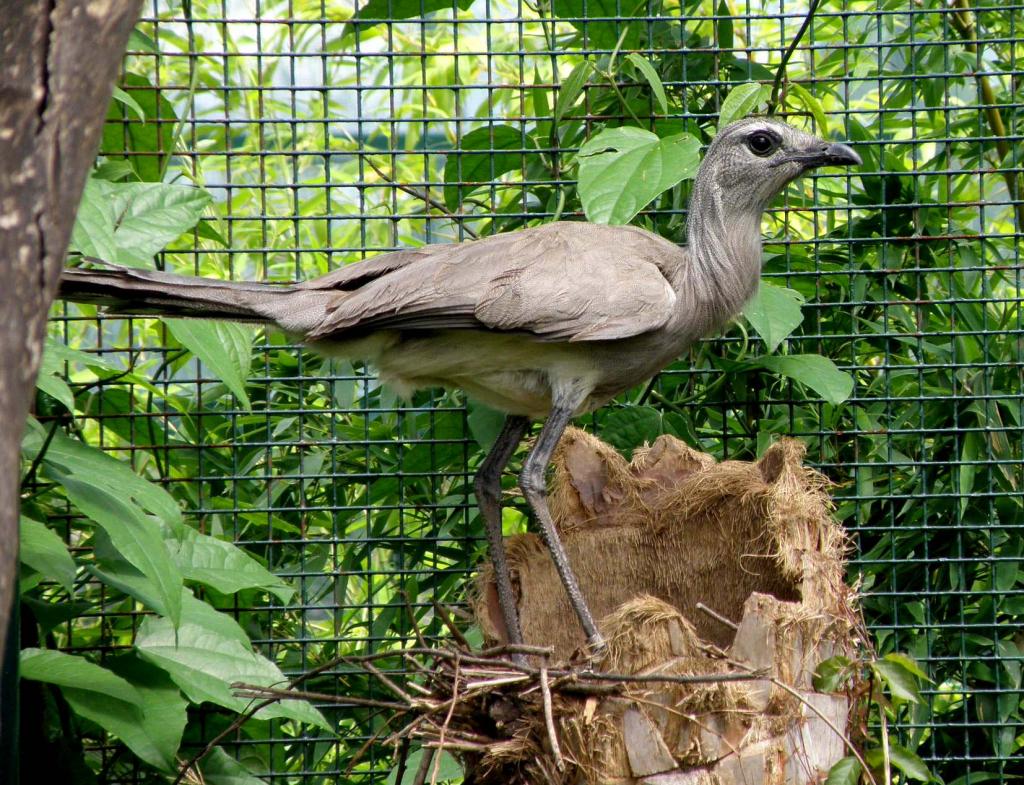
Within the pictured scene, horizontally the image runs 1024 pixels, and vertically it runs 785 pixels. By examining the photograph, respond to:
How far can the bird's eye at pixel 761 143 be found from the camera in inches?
105

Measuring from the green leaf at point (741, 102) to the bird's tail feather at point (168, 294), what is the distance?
968mm

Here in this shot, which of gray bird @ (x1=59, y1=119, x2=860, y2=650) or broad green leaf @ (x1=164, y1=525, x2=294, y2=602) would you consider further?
broad green leaf @ (x1=164, y1=525, x2=294, y2=602)

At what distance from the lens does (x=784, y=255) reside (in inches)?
126

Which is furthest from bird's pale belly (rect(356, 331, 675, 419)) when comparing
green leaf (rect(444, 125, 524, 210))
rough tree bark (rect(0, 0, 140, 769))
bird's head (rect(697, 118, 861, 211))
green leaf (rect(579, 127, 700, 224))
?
rough tree bark (rect(0, 0, 140, 769))

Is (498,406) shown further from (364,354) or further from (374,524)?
(374,524)

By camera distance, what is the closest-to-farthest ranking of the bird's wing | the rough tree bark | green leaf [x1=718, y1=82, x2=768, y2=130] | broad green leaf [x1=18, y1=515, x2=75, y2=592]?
the rough tree bark < broad green leaf [x1=18, y1=515, x2=75, y2=592] < the bird's wing < green leaf [x1=718, y1=82, x2=768, y2=130]

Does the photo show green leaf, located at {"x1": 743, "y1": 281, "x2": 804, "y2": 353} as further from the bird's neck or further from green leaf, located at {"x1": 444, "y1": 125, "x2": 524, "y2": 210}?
green leaf, located at {"x1": 444, "y1": 125, "x2": 524, "y2": 210}

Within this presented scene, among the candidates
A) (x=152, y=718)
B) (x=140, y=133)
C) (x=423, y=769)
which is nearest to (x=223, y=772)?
(x=152, y=718)

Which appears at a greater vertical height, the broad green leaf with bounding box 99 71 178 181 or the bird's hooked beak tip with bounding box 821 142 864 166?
the broad green leaf with bounding box 99 71 178 181

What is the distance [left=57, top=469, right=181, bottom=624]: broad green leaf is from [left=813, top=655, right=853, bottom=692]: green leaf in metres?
1.07

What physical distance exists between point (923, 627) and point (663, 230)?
1102mm

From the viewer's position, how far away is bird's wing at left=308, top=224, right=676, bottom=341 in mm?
2406

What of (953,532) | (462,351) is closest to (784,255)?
(953,532)

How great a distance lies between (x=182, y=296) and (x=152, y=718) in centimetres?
80
